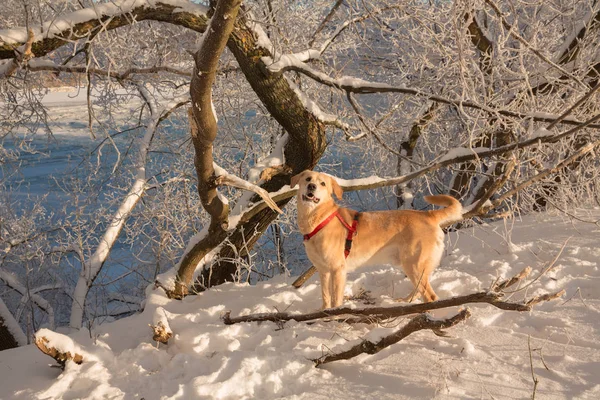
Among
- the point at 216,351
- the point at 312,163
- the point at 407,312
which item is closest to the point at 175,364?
the point at 216,351

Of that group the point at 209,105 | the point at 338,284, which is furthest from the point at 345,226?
the point at 209,105

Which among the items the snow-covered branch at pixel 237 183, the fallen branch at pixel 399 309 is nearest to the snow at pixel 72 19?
the snow-covered branch at pixel 237 183

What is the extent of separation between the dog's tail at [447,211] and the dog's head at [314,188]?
3.16 ft

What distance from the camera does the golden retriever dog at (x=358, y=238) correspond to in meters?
4.68

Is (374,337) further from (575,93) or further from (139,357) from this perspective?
(575,93)

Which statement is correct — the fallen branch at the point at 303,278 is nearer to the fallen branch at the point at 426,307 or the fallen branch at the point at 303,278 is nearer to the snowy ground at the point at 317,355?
the snowy ground at the point at 317,355

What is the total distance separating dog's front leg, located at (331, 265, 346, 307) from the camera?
464cm

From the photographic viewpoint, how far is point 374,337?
11.0ft

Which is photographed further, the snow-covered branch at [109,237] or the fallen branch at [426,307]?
the snow-covered branch at [109,237]

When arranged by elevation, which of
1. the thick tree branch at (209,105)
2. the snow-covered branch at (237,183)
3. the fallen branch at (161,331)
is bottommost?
the fallen branch at (161,331)

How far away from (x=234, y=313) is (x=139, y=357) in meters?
1.14

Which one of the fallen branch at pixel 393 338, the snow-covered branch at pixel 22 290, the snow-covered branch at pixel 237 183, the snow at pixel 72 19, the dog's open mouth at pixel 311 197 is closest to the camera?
the fallen branch at pixel 393 338

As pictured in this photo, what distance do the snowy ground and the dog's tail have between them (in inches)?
28.8

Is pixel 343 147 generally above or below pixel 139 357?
above
